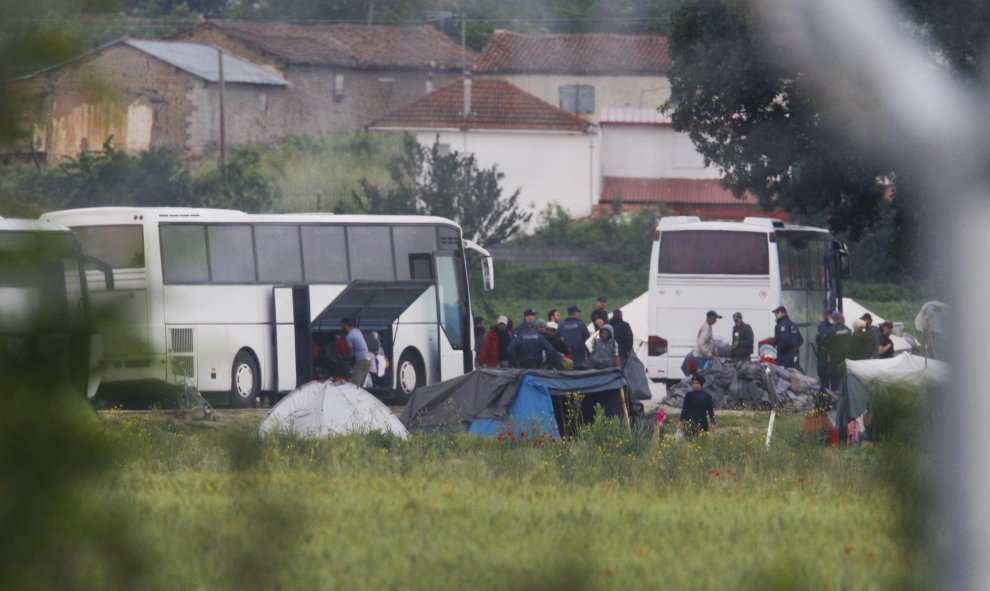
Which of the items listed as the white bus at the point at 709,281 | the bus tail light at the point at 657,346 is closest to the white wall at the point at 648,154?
the white bus at the point at 709,281

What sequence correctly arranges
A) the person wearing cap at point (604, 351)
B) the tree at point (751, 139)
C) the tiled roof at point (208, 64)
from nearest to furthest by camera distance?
the person wearing cap at point (604, 351), the tree at point (751, 139), the tiled roof at point (208, 64)

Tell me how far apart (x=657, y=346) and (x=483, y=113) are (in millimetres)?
28333

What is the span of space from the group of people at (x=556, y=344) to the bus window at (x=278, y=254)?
2914 mm

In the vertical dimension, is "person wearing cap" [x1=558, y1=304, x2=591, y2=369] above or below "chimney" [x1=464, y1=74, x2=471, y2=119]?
below

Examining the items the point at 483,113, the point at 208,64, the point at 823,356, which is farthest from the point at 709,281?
the point at 483,113

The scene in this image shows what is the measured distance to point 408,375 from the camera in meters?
21.5

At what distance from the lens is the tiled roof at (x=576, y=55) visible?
53.7 m

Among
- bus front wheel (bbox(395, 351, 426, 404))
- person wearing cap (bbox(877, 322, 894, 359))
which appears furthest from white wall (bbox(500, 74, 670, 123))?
person wearing cap (bbox(877, 322, 894, 359))

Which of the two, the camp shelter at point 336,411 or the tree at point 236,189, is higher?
the tree at point 236,189

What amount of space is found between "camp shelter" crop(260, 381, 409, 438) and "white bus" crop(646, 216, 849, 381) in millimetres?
9510

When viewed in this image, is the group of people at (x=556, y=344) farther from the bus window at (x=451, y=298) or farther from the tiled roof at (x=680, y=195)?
the tiled roof at (x=680, y=195)

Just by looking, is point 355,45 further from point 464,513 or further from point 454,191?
point 464,513

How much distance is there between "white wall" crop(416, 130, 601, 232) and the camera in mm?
50312

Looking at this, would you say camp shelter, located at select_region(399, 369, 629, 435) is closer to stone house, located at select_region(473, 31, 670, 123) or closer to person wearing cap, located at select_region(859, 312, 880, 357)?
person wearing cap, located at select_region(859, 312, 880, 357)
